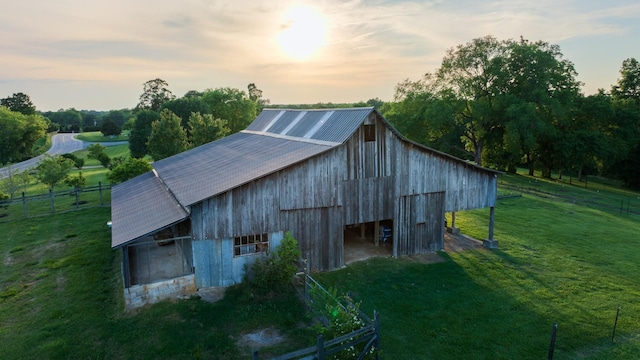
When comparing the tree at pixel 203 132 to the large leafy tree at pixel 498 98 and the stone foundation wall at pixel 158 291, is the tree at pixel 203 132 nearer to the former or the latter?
the large leafy tree at pixel 498 98

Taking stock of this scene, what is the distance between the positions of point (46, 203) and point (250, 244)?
22.3 metres

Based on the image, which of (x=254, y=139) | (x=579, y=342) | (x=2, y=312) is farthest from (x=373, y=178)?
(x=2, y=312)

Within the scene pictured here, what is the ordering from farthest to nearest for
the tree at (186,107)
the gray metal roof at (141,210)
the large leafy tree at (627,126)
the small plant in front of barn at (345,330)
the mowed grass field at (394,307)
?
the tree at (186,107) < the large leafy tree at (627,126) < the gray metal roof at (141,210) < the mowed grass field at (394,307) < the small plant in front of barn at (345,330)

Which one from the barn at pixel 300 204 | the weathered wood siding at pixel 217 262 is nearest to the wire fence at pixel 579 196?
the barn at pixel 300 204

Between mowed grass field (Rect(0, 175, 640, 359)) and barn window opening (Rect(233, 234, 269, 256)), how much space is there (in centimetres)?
190

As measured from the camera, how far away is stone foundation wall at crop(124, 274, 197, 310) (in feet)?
44.4

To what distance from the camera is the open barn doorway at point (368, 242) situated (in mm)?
18998

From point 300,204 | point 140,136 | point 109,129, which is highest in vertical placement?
point 109,129

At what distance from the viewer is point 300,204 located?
1616 centimetres

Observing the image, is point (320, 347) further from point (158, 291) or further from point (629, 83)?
point (629, 83)

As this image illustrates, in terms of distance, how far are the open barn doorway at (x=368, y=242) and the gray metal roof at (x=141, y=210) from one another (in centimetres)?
799

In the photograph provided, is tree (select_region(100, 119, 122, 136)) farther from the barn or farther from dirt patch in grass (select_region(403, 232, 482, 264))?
dirt patch in grass (select_region(403, 232, 482, 264))

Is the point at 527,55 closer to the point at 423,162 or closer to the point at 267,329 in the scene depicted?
the point at 423,162

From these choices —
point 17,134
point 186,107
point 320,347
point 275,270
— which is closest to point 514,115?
point 275,270
